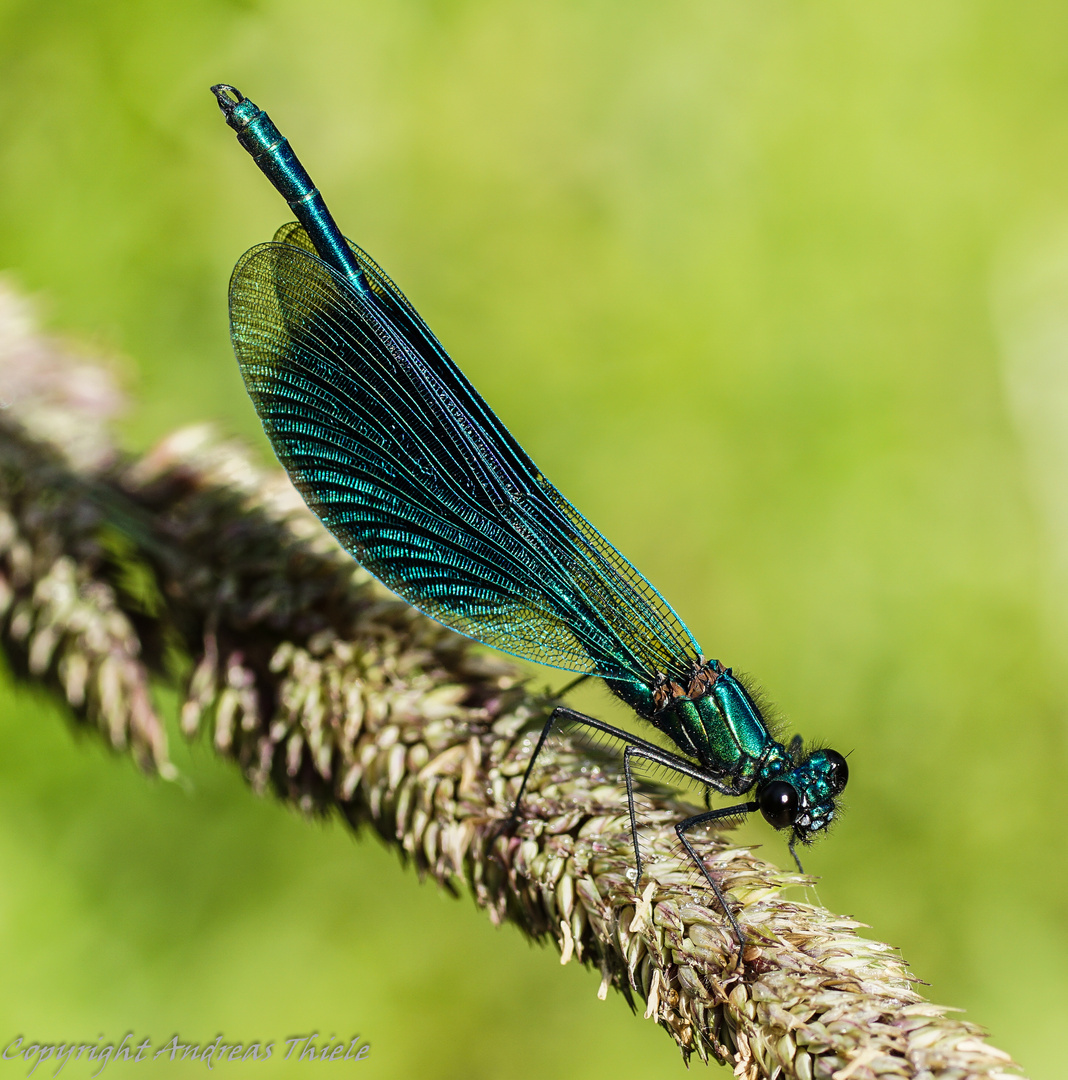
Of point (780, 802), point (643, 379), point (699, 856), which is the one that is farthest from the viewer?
point (643, 379)

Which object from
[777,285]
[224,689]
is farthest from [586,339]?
[224,689]

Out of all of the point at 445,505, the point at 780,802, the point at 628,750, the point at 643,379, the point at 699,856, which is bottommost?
the point at 699,856

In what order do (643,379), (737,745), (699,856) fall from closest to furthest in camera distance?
(699,856)
(737,745)
(643,379)

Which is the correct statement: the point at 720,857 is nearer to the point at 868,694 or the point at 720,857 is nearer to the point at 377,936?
the point at 377,936

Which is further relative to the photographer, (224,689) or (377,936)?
(377,936)

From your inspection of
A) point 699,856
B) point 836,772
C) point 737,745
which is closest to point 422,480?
point 737,745

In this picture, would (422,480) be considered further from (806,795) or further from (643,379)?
(643,379)

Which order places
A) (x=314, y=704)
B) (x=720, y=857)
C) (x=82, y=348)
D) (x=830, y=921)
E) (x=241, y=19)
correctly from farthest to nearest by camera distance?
(x=241, y=19)
(x=82, y=348)
(x=314, y=704)
(x=720, y=857)
(x=830, y=921)
